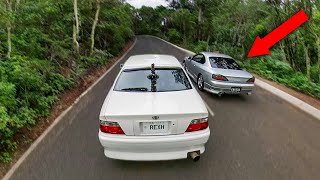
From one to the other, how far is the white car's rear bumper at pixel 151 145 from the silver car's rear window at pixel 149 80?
3.93ft

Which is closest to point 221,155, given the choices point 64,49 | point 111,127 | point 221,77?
point 111,127

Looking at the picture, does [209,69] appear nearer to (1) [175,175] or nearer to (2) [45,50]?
(1) [175,175]

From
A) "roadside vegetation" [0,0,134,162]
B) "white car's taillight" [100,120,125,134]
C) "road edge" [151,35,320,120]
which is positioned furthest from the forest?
"white car's taillight" [100,120,125,134]

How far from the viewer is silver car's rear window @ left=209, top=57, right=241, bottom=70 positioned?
941 cm

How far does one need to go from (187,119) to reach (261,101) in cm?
568

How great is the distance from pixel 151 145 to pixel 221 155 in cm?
173

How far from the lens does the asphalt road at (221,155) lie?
452cm

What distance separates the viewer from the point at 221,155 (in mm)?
5098

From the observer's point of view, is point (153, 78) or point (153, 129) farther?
point (153, 78)

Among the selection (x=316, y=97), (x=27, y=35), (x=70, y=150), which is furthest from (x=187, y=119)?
(x=27, y=35)

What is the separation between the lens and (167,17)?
57.8m

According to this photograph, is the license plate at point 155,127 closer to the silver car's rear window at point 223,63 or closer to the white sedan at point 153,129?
the white sedan at point 153,129

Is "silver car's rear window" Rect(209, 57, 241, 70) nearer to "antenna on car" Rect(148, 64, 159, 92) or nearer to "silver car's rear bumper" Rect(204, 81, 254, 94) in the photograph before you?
"silver car's rear bumper" Rect(204, 81, 254, 94)
